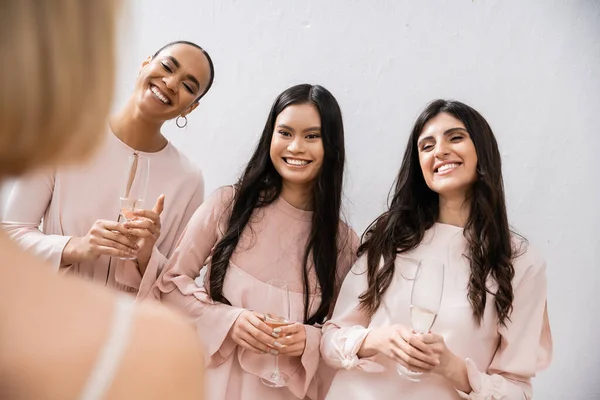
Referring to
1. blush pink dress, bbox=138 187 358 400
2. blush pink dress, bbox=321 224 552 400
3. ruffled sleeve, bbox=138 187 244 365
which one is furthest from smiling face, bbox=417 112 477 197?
ruffled sleeve, bbox=138 187 244 365

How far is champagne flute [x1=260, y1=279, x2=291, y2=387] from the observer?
6.76 feet

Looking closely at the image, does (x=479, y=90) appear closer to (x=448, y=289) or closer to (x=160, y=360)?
(x=448, y=289)

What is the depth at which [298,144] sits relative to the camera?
2.40m

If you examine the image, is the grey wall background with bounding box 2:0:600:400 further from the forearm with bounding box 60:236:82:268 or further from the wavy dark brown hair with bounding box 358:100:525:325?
the forearm with bounding box 60:236:82:268

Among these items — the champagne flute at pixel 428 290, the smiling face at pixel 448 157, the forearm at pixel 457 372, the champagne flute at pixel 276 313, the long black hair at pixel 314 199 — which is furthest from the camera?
the long black hair at pixel 314 199

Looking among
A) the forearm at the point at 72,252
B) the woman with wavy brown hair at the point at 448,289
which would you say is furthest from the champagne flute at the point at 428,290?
the forearm at the point at 72,252

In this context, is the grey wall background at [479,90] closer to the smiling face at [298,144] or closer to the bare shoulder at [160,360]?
the smiling face at [298,144]

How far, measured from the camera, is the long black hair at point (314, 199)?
2.38 meters

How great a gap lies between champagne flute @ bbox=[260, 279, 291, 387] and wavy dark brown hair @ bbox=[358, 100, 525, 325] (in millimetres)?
276

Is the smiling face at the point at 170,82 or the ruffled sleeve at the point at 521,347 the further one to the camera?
the smiling face at the point at 170,82

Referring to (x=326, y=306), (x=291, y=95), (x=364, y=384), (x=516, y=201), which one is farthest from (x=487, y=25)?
(x=364, y=384)

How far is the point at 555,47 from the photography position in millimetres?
2857

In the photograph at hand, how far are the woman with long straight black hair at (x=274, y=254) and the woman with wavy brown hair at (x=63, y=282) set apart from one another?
5.46 ft

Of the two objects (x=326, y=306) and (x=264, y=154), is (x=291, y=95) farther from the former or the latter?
(x=326, y=306)
